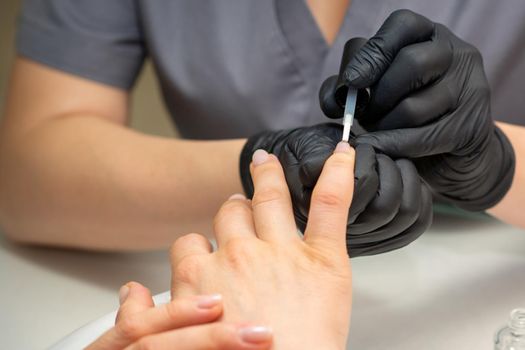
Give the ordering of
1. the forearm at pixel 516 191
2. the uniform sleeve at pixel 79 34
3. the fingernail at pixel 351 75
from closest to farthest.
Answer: the fingernail at pixel 351 75 → the forearm at pixel 516 191 → the uniform sleeve at pixel 79 34

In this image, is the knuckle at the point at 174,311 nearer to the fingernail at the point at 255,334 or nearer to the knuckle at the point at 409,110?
the fingernail at the point at 255,334

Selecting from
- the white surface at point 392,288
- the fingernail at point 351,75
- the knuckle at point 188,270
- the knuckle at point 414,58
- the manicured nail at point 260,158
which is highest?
the knuckle at point 414,58

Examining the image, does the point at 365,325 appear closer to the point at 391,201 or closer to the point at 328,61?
the point at 391,201

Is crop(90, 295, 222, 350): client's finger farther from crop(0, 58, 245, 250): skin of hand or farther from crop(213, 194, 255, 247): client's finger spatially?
crop(0, 58, 245, 250): skin of hand

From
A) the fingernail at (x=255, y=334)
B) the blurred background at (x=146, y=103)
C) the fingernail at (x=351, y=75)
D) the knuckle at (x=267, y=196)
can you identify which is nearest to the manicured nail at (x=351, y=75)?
the fingernail at (x=351, y=75)

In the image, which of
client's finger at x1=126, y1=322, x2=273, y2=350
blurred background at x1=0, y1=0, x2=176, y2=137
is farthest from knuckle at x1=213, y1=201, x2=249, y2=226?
blurred background at x1=0, y1=0, x2=176, y2=137

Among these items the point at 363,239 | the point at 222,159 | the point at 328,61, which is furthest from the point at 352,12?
the point at 363,239

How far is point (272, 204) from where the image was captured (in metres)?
0.50

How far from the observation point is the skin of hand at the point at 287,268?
1.45ft

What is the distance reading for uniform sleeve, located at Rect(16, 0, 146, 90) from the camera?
0.87m

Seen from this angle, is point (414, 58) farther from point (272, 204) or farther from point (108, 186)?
point (108, 186)

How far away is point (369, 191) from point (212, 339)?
15 centimetres

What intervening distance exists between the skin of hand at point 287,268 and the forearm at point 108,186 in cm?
25

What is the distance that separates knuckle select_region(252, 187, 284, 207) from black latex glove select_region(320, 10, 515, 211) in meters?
0.08
